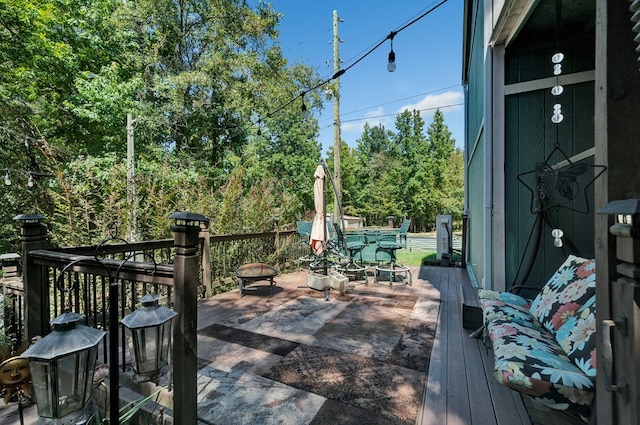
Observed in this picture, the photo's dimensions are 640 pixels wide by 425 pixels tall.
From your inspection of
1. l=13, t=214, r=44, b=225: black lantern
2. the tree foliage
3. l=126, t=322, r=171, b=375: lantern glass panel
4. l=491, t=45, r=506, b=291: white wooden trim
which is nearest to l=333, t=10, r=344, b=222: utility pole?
the tree foliage

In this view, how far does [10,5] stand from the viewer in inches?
271

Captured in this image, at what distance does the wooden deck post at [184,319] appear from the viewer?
149cm

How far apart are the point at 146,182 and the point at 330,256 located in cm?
390

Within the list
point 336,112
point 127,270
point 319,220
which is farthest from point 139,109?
point 127,270

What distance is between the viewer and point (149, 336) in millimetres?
1365

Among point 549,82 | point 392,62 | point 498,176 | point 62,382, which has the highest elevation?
point 392,62

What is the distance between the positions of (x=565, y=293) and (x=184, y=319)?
2512 mm

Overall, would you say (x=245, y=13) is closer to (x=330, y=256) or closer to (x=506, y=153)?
(x=330, y=256)

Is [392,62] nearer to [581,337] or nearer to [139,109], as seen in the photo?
[581,337]

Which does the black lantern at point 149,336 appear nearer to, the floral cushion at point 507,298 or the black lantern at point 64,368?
the black lantern at point 64,368

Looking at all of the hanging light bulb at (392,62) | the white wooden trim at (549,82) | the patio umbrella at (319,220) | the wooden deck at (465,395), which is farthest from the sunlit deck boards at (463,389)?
the hanging light bulb at (392,62)

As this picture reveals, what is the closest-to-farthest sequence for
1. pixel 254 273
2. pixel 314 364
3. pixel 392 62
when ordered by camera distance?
pixel 314 364 < pixel 254 273 < pixel 392 62

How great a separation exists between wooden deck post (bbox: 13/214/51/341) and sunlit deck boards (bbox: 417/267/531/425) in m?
2.84

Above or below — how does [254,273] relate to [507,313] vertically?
below
